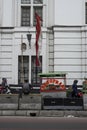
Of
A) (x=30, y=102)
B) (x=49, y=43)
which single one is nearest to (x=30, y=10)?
(x=49, y=43)

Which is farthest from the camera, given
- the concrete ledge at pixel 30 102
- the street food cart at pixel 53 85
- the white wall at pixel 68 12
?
the white wall at pixel 68 12

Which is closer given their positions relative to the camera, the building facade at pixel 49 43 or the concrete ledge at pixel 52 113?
the concrete ledge at pixel 52 113

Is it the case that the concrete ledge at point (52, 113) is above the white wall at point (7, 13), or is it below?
below

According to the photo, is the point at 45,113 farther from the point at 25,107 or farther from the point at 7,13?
the point at 7,13

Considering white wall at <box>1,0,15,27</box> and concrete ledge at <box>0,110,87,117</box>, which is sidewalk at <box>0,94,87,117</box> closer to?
concrete ledge at <box>0,110,87,117</box>

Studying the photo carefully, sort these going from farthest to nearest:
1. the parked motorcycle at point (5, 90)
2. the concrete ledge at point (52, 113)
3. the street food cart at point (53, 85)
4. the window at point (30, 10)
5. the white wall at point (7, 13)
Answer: the window at point (30, 10) < the white wall at point (7, 13) < the parked motorcycle at point (5, 90) < the street food cart at point (53, 85) < the concrete ledge at point (52, 113)

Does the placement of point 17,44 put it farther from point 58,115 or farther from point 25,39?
point 58,115

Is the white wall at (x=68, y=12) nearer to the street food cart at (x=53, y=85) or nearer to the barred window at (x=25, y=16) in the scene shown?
the barred window at (x=25, y=16)

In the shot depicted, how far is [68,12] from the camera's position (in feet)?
120

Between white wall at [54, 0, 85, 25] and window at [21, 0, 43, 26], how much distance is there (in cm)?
167

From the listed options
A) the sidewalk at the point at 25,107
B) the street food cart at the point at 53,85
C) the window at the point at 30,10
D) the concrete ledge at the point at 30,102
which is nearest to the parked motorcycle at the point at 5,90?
the street food cart at the point at 53,85

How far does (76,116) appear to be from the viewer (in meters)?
24.5

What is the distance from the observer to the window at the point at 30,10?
37.4 meters

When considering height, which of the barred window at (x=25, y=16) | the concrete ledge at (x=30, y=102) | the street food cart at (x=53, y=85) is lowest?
the concrete ledge at (x=30, y=102)
